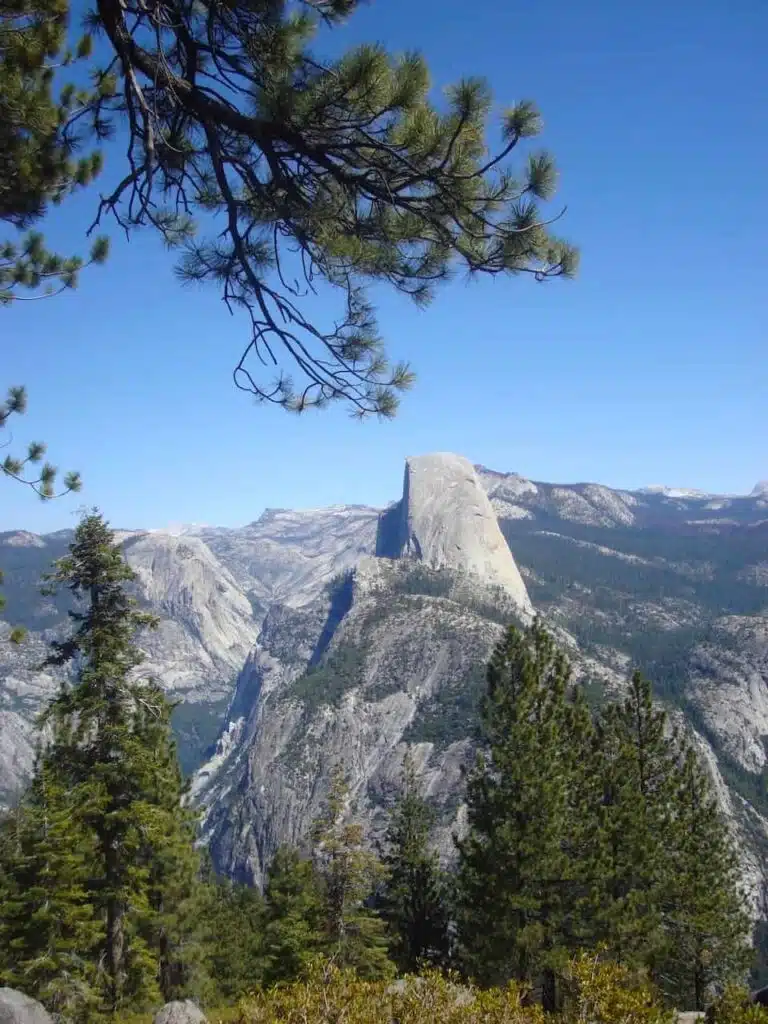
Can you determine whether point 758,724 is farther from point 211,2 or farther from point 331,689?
point 211,2

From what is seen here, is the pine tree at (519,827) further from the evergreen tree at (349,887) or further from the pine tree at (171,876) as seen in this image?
the pine tree at (171,876)

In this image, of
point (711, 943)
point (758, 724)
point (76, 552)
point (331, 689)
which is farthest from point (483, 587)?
point (76, 552)

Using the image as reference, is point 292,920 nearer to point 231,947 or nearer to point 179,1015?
point 179,1015

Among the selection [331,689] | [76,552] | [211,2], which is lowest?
[331,689]

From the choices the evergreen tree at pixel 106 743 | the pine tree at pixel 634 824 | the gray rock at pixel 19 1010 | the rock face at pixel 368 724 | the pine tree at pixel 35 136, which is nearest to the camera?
the pine tree at pixel 35 136

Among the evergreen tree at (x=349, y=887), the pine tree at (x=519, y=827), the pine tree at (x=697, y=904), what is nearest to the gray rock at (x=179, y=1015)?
the pine tree at (x=519, y=827)

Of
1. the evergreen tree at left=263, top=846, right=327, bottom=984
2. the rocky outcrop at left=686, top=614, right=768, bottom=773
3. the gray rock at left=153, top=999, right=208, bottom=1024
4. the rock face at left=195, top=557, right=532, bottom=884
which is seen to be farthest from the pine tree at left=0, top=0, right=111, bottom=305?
the rocky outcrop at left=686, top=614, right=768, bottom=773

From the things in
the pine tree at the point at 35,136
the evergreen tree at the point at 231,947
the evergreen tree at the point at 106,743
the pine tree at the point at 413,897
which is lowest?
the evergreen tree at the point at 231,947
